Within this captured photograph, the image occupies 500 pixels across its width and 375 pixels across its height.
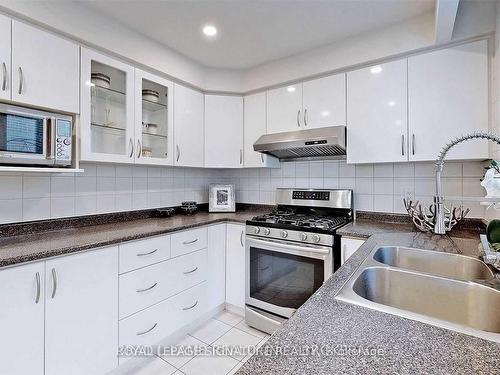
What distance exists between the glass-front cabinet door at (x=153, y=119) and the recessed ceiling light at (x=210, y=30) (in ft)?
1.77

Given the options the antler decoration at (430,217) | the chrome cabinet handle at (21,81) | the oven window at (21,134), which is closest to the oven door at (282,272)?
the antler decoration at (430,217)

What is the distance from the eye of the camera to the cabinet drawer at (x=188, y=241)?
1.97 m

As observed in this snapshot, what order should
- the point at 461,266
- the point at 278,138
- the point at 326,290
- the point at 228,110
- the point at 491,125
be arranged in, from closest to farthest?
the point at 326,290 < the point at 461,266 < the point at 491,125 < the point at 278,138 < the point at 228,110

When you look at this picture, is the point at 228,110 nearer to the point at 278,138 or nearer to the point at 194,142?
the point at 194,142

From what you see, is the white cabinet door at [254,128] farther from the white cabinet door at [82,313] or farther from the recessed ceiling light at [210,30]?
the white cabinet door at [82,313]

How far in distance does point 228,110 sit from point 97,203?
4.83ft

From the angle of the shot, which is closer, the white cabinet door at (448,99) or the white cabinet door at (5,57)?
the white cabinet door at (5,57)

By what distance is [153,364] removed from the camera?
175 cm

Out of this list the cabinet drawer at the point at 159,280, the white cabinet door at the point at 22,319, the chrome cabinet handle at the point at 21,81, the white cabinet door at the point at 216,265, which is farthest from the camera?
the white cabinet door at the point at 216,265

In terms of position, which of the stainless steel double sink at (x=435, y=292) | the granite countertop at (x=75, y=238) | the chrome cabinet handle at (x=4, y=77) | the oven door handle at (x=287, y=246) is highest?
the chrome cabinet handle at (x=4, y=77)

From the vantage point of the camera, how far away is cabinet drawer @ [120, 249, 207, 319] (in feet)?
5.40

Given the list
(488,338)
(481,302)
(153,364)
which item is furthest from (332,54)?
(153,364)

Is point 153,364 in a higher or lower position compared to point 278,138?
lower

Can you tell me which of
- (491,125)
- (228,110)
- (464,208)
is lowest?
(464,208)
